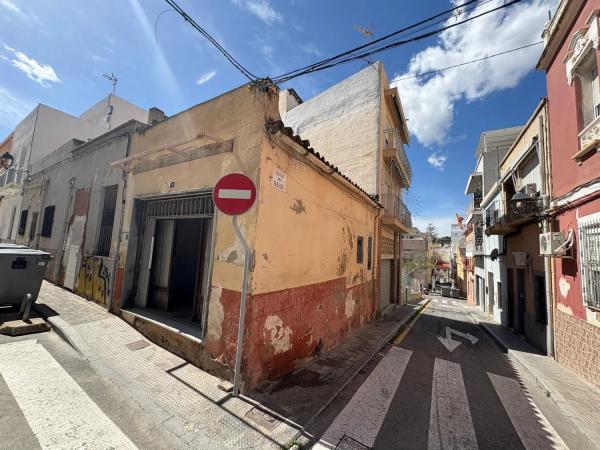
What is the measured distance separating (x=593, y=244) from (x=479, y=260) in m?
14.7

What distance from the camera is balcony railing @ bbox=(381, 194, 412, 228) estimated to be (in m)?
11.1

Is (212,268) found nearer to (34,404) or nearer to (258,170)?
(258,170)

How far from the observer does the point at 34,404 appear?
296 centimetres

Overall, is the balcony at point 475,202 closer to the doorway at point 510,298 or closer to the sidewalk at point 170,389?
the doorway at point 510,298

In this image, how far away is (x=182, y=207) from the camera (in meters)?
5.43

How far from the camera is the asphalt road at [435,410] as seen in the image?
315 cm

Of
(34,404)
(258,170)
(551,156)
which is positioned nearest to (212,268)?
(258,170)

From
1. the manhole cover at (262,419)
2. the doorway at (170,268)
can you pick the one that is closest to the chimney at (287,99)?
the doorway at (170,268)

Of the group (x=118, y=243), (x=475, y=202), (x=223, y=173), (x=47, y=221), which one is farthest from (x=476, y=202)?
(x=47, y=221)

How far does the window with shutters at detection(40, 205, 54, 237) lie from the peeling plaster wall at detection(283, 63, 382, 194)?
11390 millimetres

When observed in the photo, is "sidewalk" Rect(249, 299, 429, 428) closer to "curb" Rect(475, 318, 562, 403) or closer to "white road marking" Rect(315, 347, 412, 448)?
"white road marking" Rect(315, 347, 412, 448)

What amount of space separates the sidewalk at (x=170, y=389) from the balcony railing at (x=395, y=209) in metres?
9.17

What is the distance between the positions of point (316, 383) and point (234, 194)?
330 centimetres

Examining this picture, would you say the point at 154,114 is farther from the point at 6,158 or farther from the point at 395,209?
the point at 6,158
